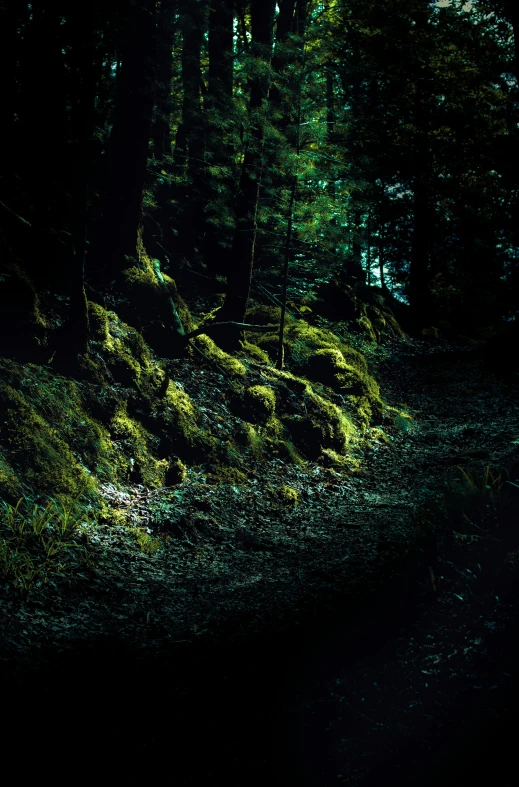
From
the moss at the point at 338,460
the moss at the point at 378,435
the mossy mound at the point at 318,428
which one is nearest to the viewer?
the moss at the point at 338,460

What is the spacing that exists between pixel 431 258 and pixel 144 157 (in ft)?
49.4

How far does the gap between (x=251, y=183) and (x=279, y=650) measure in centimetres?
961

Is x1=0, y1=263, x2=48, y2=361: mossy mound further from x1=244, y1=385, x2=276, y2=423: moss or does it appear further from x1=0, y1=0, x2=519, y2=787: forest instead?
x1=244, y1=385, x2=276, y2=423: moss

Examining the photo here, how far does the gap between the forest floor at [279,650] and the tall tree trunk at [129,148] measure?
16.4 feet

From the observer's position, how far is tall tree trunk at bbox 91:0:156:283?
880 cm

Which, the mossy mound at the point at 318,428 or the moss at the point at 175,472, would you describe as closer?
the moss at the point at 175,472

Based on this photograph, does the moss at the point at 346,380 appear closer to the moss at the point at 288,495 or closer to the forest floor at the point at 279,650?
the moss at the point at 288,495

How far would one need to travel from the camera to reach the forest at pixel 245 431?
3299mm

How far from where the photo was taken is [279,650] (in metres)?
3.98

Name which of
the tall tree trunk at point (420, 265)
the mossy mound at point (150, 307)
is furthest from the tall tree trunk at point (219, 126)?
the tall tree trunk at point (420, 265)

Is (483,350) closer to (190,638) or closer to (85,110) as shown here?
(85,110)

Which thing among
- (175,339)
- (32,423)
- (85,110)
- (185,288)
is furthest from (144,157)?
(32,423)

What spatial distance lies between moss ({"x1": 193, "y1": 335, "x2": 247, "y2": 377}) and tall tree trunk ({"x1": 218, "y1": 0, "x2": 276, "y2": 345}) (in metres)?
0.82

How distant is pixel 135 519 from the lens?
6332 millimetres
